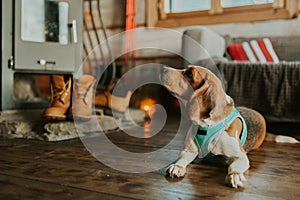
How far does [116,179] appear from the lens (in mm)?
904

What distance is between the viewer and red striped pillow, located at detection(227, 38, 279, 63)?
2393 millimetres

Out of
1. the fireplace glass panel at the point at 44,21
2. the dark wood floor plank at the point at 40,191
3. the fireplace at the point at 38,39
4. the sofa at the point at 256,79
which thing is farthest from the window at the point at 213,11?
the dark wood floor plank at the point at 40,191

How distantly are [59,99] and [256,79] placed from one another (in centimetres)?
114

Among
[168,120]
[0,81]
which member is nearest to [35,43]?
[0,81]

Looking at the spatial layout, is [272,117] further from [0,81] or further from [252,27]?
[0,81]

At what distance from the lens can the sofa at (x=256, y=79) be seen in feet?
5.93

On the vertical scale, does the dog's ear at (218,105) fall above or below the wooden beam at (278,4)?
below

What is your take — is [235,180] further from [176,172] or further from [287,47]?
[287,47]

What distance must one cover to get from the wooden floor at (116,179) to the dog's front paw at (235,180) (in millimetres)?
19

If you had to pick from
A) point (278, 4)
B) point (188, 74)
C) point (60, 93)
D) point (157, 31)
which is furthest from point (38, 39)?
point (278, 4)

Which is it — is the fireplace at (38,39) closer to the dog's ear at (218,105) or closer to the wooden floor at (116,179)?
the wooden floor at (116,179)

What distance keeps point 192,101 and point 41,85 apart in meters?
2.45

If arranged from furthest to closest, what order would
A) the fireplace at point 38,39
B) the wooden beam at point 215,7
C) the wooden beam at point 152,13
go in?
the wooden beam at point 152,13 < the wooden beam at point 215,7 < the fireplace at point 38,39

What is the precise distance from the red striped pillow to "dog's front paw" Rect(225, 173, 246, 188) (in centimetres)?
170
